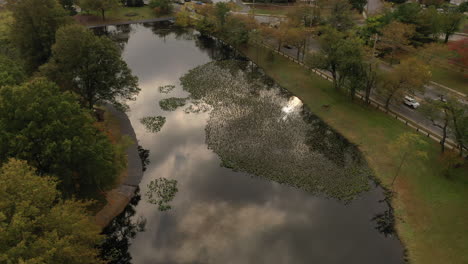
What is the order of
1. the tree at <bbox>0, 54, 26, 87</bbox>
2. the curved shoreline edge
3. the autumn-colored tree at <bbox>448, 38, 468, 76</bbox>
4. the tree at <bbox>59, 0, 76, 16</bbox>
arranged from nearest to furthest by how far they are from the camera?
the curved shoreline edge < the tree at <bbox>0, 54, 26, 87</bbox> < the autumn-colored tree at <bbox>448, 38, 468, 76</bbox> < the tree at <bbox>59, 0, 76, 16</bbox>

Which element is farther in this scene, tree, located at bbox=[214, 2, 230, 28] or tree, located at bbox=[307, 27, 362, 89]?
tree, located at bbox=[214, 2, 230, 28]

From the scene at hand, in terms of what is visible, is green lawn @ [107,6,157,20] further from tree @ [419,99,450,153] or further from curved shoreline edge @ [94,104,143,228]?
tree @ [419,99,450,153]

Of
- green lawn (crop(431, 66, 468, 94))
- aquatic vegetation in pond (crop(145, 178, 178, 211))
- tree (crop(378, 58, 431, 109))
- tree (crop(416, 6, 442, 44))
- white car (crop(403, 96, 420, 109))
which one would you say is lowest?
aquatic vegetation in pond (crop(145, 178, 178, 211))

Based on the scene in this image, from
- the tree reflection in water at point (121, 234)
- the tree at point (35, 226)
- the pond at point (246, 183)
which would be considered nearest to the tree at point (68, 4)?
the pond at point (246, 183)

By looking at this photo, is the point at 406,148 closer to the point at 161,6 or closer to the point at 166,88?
the point at 166,88

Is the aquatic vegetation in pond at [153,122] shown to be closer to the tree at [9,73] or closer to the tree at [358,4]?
the tree at [9,73]

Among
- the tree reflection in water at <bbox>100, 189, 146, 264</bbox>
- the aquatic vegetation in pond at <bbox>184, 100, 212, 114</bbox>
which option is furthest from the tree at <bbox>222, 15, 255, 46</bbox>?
the tree reflection in water at <bbox>100, 189, 146, 264</bbox>

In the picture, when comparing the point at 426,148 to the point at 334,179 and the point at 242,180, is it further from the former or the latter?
the point at 242,180
